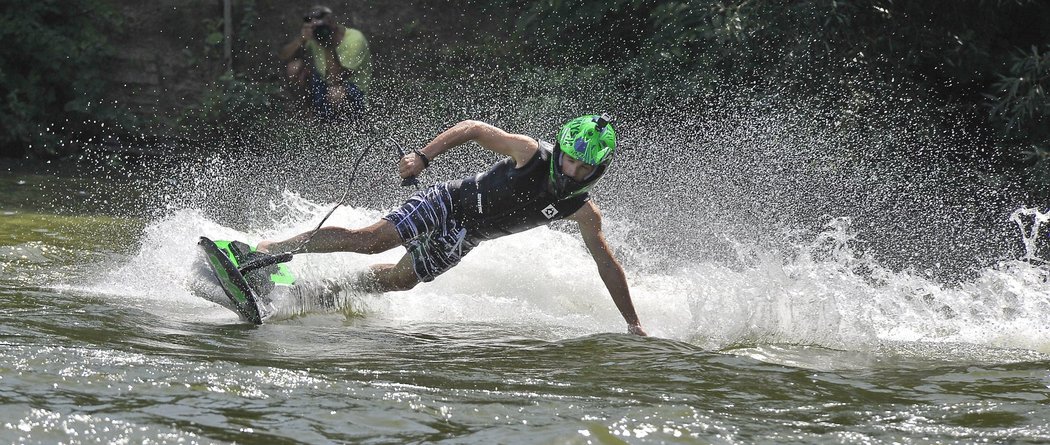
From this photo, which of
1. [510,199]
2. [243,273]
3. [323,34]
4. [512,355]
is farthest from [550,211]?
[323,34]

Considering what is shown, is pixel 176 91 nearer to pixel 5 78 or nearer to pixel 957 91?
pixel 5 78

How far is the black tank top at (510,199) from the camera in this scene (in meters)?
6.23

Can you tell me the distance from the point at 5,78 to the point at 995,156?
977 centimetres

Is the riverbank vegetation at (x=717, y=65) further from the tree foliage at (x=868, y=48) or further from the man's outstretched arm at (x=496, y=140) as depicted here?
the man's outstretched arm at (x=496, y=140)

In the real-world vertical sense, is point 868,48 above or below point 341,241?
above

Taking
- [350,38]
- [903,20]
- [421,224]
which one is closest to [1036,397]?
[421,224]

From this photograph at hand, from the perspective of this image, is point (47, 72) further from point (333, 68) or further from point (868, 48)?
point (868, 48)

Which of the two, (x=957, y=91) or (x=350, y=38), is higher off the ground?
(x=350, y=38)

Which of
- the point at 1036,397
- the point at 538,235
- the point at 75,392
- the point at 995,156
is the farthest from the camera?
the point at 995,156

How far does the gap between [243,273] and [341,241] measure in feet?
1.67

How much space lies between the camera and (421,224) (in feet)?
20.8

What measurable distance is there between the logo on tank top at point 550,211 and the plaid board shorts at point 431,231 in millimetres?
465

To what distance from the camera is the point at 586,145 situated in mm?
5934

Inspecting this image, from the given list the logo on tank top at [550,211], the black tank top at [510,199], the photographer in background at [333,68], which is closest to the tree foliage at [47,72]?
the photographer in background at [333,68]
